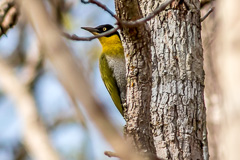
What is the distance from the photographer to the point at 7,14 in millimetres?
5098

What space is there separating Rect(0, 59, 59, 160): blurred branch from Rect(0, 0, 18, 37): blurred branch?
0.39 m

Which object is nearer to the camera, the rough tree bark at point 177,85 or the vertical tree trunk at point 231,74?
the vertical tree trunk at point 231,74

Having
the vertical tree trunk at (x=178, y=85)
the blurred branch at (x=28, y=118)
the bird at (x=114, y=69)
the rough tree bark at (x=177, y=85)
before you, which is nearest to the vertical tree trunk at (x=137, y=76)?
the rough tree bark at (x=177, y=85)

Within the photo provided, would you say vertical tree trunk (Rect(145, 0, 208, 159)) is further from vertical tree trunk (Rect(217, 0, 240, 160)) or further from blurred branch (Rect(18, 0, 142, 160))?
blurred branch (Rect(18, 0, 142, 160))

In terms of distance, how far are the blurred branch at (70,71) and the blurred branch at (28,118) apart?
242cm

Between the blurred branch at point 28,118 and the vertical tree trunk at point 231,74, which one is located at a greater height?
the vertical tree trunk at point 231,74

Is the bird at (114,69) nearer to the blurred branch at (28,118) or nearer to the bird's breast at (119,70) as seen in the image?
the bird's breast at (119,70)

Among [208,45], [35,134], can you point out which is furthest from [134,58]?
[208,45]

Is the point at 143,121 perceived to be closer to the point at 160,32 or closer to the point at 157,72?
the point at 157,72

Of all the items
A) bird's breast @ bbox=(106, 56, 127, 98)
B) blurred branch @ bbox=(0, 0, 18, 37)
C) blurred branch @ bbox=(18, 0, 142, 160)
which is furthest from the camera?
bird's breast @ bbox=(106, 56, 127, 98)

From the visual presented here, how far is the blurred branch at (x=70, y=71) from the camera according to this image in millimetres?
1369

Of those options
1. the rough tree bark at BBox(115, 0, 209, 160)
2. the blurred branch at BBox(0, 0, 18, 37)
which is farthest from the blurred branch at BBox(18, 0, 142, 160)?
the blurred branch at BBox(0, 0, 18, 37)

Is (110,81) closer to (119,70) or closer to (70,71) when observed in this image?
(119,70)

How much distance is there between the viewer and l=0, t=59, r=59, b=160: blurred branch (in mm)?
3992
